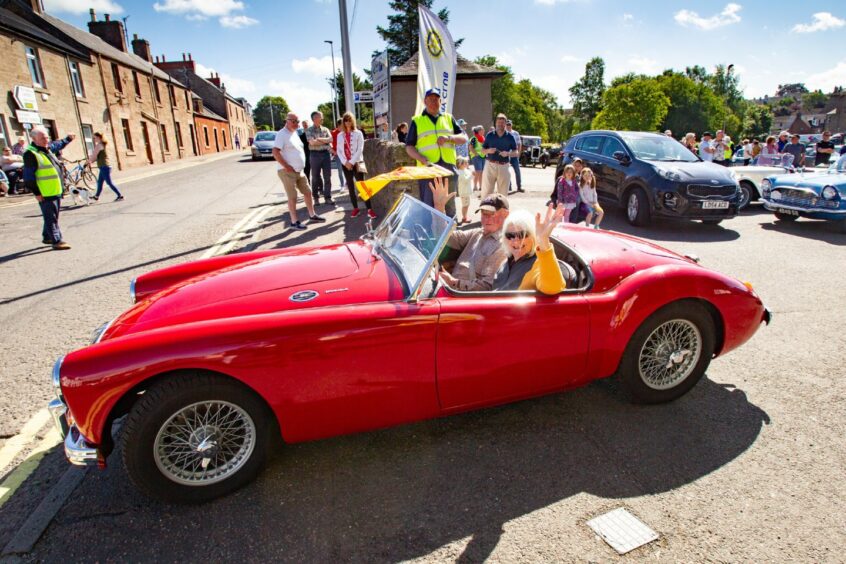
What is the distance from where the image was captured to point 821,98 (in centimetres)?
13475

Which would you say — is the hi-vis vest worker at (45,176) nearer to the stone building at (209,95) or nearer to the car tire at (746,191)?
the car tire at (746,191)

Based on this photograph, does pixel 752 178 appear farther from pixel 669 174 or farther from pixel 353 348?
pixel 353 348

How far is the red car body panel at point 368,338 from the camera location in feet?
6.56

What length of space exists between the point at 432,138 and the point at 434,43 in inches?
217

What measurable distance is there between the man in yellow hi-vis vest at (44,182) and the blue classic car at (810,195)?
12.0 m

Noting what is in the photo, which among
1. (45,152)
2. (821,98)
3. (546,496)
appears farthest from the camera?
(821,98)

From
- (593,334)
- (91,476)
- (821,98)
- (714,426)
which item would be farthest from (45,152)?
(821,98)

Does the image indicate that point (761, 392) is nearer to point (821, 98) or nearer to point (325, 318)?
point (325, 318)

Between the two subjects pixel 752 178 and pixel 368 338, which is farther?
pixel 752 178

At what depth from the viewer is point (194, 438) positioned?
210cm

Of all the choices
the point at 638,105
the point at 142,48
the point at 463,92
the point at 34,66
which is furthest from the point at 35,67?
the point at 638,105

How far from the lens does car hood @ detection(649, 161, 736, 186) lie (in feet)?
26.0

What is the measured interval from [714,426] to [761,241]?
20.1ft

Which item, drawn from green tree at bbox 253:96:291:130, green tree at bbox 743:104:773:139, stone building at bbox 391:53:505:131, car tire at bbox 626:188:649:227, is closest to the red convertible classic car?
car tire at bbox 626:188:649:227
